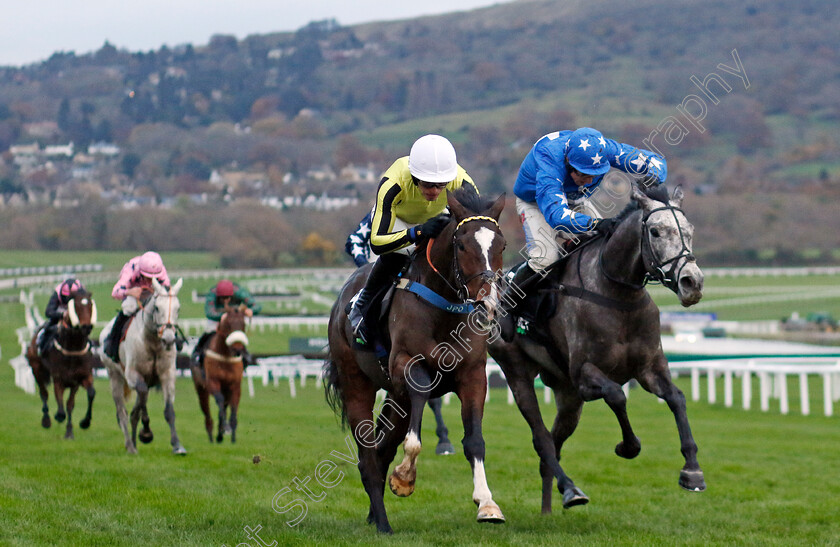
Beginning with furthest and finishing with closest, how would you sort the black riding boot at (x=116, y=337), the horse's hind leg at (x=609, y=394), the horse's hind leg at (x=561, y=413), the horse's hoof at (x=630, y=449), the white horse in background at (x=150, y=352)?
1. the black riding boot at (x=116, y=337)
2. the white horse in background at (x=150, y=352)
3. the horse's hind leg at (x=561, y=413)
4. the horse's hoof at (x=630, y=449)
5. the horse's hind leg at (x=609, y=394)

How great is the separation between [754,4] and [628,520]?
198815 mm

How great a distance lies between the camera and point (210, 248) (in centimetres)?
7450

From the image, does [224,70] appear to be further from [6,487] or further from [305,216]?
[6,487]

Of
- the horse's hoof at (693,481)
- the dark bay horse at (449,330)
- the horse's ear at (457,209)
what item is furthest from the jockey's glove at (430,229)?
the horse's hoof at (693,481)

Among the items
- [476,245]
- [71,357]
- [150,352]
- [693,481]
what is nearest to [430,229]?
[476,245]

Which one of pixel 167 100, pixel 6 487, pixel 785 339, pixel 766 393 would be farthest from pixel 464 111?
pixel 6 487

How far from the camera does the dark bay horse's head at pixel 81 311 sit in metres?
13.3

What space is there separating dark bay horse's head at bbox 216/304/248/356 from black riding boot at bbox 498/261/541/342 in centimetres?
624

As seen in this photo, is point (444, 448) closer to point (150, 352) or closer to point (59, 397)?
point (150, 352)

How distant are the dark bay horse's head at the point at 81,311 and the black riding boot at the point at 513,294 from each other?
7005 mm

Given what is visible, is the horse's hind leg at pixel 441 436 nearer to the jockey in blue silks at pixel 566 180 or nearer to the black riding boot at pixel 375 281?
the jockey in blue silks at pixel 566 180

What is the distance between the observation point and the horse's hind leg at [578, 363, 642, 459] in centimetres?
656

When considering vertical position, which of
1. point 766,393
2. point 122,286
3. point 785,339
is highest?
point 122,286

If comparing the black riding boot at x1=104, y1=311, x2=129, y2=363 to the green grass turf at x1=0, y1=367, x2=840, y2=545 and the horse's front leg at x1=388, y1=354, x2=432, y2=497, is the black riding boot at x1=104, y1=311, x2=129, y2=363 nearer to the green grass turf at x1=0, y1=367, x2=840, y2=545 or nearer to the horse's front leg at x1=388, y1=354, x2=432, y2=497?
the green grass turf at x1=0, y1=367, x2=840, y2=545
